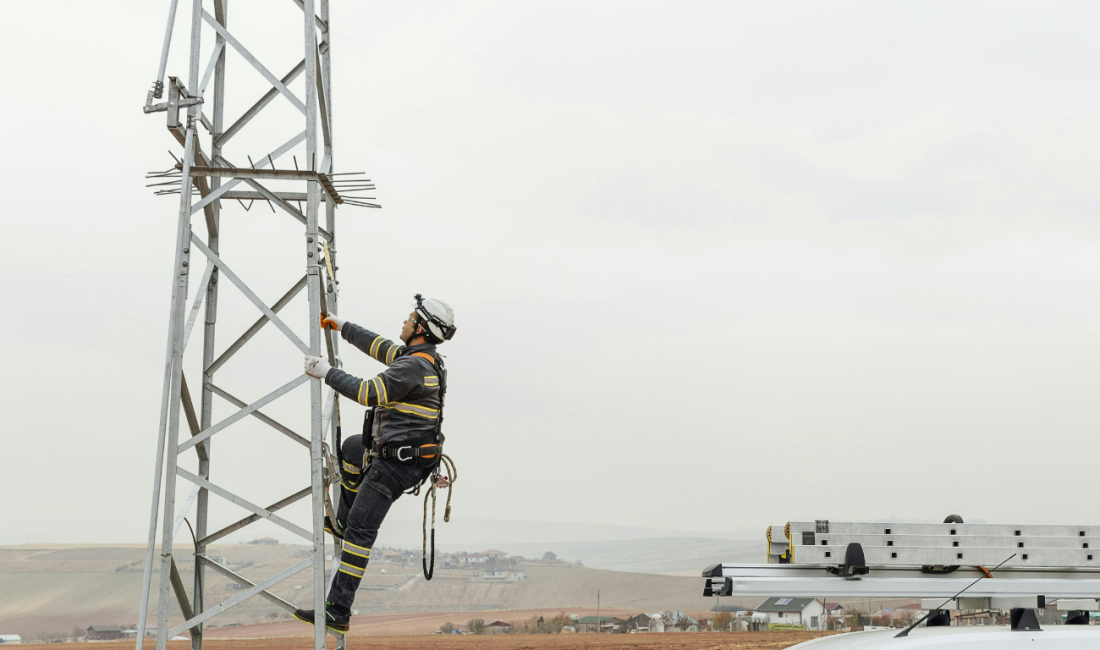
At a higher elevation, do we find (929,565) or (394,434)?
(394,434)

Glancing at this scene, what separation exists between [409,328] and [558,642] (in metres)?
7.93

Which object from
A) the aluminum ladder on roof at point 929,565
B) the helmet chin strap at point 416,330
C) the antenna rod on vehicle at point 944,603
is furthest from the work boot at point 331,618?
the antenna rod on vehicle at point 944,603

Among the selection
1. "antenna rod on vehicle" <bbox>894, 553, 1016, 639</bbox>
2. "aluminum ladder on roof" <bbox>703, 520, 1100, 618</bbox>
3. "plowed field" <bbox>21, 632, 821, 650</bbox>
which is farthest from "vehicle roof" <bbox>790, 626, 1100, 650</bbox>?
"plowed field" <bbox>21, 632, 821, 650</bbox>

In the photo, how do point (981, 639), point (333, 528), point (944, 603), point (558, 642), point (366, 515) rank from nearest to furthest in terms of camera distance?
1. point (981, 639)
2. point (944, 603)
3. point (366, 515)
4. point (333, 528)
5. point (558, 642)

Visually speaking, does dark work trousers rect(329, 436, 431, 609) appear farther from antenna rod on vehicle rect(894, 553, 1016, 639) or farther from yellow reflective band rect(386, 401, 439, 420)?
antenna rod on vehicle rect(894, 553, 1016, 639)

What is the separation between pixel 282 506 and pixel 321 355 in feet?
4.76

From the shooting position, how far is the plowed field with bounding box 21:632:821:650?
13.7 metres

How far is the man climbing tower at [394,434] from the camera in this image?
7.80 m

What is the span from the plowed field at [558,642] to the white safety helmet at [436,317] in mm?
6872

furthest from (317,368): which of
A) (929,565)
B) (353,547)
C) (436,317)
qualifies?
(929,565)

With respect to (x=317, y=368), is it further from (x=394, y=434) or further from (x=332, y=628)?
(x=332, y=628)

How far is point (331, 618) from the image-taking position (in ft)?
26.2

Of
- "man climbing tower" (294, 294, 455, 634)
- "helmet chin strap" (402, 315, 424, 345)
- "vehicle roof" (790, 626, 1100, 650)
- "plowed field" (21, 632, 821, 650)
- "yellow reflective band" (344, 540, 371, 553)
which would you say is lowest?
"plowed field" (21, 632, 821, 650)

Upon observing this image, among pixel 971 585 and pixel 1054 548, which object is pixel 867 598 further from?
pixel 1054 548
